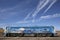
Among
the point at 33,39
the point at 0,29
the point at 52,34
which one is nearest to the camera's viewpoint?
the point at 33,39

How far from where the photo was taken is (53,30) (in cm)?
1255

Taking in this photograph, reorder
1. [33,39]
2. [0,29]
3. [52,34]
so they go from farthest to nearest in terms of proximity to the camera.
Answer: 1. [0,29]
2. [52,34]
3. [33,39]

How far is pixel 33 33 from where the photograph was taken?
12602mm

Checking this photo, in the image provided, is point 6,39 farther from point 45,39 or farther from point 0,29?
point 0,29

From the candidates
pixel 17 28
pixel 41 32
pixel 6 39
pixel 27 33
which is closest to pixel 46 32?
pixel 41 32

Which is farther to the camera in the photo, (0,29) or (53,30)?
(0,29)

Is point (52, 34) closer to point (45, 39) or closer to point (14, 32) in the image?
point (45, 39)

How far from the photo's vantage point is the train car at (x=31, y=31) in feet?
40.8

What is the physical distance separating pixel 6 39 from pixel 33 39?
184cm

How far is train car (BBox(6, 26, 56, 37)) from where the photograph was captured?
1244 centimetres

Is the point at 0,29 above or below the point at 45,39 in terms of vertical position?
above

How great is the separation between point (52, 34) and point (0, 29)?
16.3 ft

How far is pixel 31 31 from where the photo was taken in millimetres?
12828

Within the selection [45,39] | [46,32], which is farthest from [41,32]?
[45,39]
